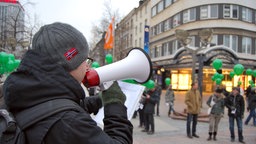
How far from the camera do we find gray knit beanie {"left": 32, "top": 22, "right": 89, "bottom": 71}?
1.31 metres

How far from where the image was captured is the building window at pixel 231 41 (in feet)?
109

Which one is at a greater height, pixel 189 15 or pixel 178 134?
pixel 189 15

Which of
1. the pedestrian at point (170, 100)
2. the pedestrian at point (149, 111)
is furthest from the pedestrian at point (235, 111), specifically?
the pedestrian at point (170, 100)

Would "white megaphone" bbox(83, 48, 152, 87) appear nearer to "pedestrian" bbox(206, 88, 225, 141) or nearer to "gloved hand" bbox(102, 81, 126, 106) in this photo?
"gloved hand" bbox(102, 81, 126, 106)

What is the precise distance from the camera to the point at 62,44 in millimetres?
1330

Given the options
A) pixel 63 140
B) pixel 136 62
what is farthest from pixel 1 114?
pixel 136 62

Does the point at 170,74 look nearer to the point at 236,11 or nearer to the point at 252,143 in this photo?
the point at 236,11

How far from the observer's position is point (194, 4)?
34.9 meters

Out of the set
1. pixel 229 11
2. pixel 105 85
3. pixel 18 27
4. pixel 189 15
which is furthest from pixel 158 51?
pixel 105 85

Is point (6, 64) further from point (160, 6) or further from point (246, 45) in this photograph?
point (160, 6)

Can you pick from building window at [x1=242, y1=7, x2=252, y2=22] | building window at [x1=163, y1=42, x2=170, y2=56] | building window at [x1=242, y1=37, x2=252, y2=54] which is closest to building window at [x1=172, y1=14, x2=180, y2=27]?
building window at [x1=163, y1=42, x2=170, y2=56]

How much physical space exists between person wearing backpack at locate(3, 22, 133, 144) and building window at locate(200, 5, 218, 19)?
34.4m

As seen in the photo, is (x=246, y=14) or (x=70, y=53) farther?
(x=246, y=14)

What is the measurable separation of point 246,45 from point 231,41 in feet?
7.96
